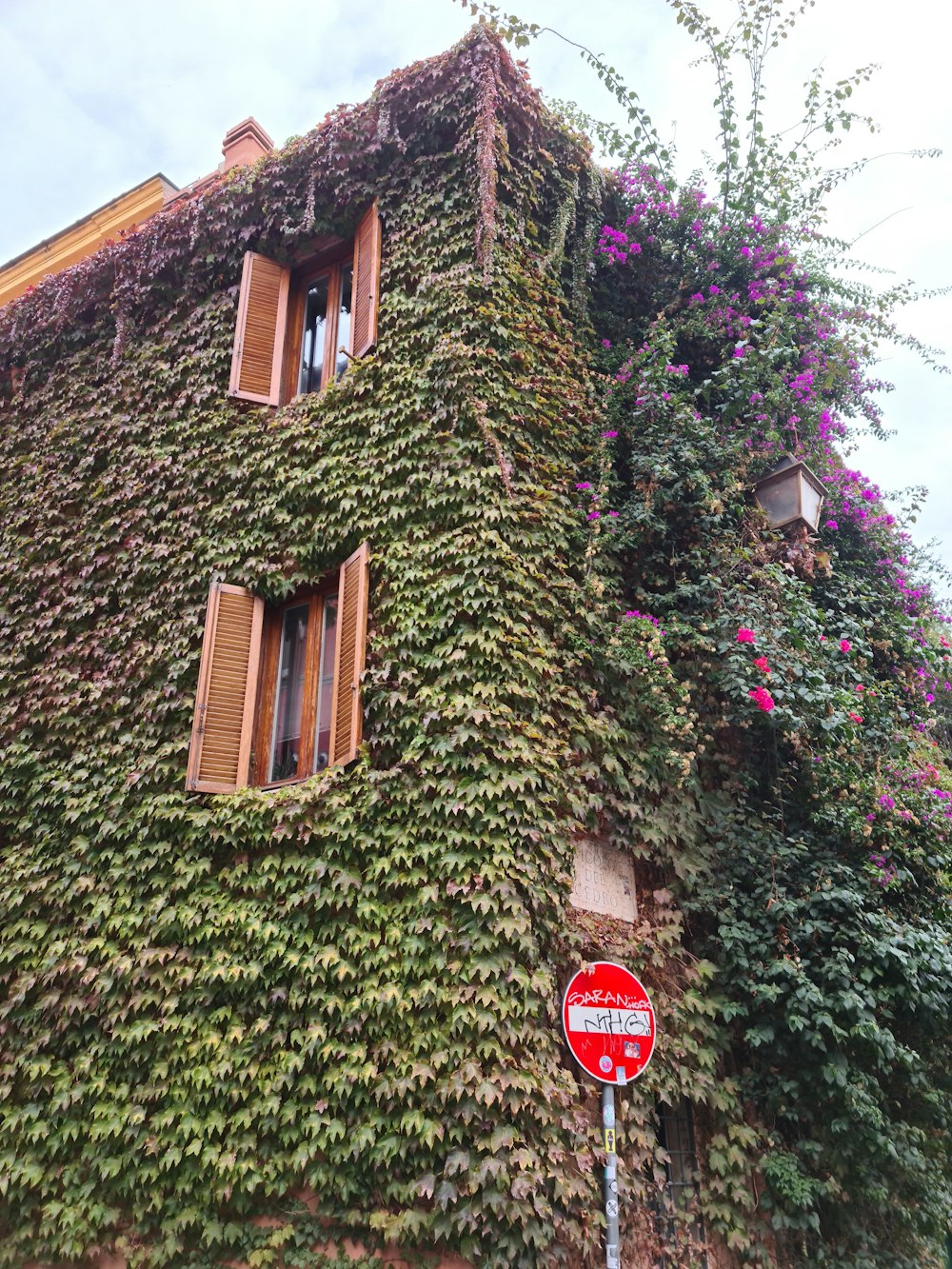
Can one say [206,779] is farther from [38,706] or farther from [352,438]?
[352,438]

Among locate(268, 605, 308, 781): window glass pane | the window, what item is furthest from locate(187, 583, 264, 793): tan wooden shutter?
the window

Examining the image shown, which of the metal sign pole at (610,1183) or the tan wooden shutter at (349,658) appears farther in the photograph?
the tan wooden shutter at (349,658)

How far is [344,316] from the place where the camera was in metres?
8.81

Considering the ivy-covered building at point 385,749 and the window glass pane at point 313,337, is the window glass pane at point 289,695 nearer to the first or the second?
the ivy-covered building at point 385,749

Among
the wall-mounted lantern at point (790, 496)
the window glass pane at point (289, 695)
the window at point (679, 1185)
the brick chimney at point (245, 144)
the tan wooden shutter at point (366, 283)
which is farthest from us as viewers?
the brick chimney at point (245, 144)

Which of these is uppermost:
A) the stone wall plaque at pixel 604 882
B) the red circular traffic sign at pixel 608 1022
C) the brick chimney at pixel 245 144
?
the brick chimney at pixel 245 144

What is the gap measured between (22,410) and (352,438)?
4.69 meters

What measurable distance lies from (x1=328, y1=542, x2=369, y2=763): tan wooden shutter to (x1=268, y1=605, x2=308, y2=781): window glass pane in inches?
21.7

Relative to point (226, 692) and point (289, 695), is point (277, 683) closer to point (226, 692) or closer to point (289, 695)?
point (289, 695)

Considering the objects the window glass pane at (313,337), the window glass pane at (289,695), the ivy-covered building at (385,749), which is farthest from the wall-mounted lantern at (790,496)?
the window glass pane at (313,337)

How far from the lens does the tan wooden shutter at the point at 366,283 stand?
315 inches

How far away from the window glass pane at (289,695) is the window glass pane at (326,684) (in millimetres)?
203

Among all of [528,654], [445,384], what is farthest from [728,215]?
[528,654]

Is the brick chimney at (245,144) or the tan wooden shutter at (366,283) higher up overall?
the brick chimney at (245,144)
